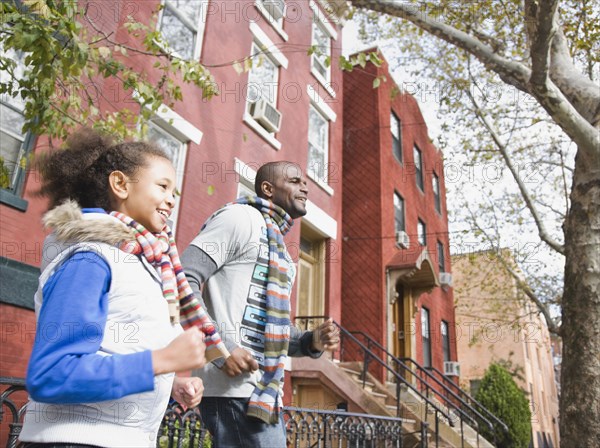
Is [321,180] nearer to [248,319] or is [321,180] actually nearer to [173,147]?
[173,147]

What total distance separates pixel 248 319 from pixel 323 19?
1492 centimetres

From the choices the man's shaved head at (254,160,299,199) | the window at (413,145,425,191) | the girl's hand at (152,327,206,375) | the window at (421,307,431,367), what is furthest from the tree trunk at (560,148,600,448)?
the window at (413,145,425,191)

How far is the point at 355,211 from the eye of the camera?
15.3 m

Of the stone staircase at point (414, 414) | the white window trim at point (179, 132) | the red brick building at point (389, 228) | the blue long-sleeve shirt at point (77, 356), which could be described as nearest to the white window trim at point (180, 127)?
the white window trim at point (179, 132)

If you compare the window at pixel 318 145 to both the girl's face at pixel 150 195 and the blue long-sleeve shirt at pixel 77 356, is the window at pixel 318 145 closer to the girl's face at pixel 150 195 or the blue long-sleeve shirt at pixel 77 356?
the girl's face at pixel 150 195

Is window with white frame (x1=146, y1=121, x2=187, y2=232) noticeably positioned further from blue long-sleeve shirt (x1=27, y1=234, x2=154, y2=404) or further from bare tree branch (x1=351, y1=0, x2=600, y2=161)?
blue long-sleeve shirt (x1=27, y1=234, x2=154, y2=404)

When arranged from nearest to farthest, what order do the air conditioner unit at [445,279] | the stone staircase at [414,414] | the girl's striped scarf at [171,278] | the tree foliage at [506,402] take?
the girl's striped scarf at [171,278] < the stone staircase at [414,414] < the tree foliage at [506,402] < the air conditioner unit at [445,279]

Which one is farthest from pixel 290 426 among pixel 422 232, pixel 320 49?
pixel 422 232

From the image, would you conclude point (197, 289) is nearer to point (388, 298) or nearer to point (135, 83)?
point (135, 83)

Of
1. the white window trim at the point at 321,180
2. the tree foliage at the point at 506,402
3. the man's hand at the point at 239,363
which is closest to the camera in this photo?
the man's hand at the point at 239,363

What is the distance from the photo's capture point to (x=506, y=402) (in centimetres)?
1822

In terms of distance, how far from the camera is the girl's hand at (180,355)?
1.43 metres

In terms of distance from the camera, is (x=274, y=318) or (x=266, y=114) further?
(x=266, y=114)

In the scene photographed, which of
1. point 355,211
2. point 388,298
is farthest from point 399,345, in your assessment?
point 355,211
